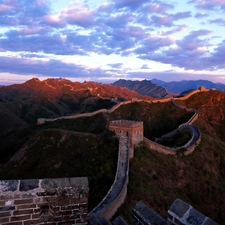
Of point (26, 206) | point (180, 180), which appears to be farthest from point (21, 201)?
point (180, 180)

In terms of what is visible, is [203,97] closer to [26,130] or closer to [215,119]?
[215,119]

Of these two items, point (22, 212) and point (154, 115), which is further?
point (154, 115)

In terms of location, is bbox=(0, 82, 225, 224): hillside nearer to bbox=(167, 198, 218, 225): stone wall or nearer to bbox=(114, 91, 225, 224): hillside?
Answer: bbox=(114, 91, 225, 224): hillside

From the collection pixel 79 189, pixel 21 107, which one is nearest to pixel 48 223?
pixel 79 189

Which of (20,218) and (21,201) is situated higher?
(21,201)

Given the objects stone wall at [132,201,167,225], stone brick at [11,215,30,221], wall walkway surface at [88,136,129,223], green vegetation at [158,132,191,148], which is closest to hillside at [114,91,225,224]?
wall walkway surface at [88,136,129,223]

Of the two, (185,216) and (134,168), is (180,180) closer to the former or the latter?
(134,168)

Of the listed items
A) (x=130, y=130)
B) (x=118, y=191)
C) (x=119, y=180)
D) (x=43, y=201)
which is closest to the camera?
(x=43, y=201)

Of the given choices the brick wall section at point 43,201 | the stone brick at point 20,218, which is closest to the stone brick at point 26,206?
the brick wall section at point 43,201
